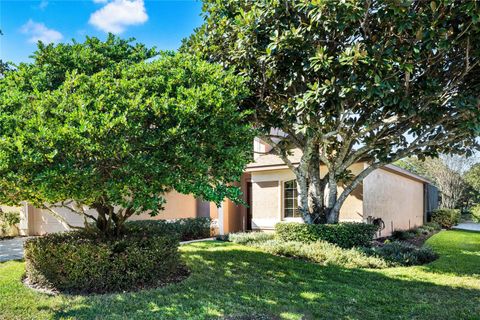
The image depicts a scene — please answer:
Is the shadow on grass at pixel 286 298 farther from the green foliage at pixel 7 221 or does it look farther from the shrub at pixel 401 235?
the green foliage at pixel 7 221

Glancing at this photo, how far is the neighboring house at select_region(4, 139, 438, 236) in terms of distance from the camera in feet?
45.1

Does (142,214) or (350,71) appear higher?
(350,71)

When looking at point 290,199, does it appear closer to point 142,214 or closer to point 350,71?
point 350,71

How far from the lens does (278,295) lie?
6625mm

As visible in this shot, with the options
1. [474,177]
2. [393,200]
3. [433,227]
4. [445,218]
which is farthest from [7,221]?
[474,177]

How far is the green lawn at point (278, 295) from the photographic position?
5727mm

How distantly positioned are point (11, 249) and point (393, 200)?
16.4 meters

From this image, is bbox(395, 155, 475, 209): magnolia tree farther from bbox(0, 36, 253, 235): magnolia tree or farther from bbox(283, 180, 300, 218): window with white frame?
bbox(0, 36, 253, 235): magnolia tree

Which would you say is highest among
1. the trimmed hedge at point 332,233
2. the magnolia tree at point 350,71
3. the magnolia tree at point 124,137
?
the magnolia tree at point 350,71

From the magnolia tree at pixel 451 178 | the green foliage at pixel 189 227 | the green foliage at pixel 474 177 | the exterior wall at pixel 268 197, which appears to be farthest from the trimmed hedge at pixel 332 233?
the green foliage at pixel 474 177

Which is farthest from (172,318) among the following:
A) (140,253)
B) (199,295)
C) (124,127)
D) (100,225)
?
(100,225)

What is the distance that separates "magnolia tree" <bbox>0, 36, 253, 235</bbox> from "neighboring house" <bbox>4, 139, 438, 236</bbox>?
653cm

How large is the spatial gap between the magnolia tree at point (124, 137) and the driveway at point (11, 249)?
4.80 meters

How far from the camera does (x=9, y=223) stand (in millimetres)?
16156
